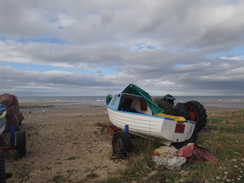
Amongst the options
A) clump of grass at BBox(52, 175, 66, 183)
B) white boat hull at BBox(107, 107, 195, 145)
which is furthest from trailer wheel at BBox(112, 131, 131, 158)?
clump of grass at BBox(52, 175, 66, 183)

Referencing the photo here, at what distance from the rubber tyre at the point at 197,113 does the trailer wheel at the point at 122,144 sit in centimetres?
388

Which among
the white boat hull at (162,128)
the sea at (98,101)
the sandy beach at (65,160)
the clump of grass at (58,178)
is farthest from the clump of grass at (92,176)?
the sea at (98,101)

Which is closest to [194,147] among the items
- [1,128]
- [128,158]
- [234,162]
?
[234,162]

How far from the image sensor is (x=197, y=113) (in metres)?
8.43

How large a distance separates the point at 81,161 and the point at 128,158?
1.40 meters

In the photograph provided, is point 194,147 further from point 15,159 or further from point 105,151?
point 15,159

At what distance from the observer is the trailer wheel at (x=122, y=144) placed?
5.57 m

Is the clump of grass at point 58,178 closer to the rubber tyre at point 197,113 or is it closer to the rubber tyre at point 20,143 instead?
the rubber tyre at point 20,143

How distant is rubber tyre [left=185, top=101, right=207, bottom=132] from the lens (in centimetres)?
825

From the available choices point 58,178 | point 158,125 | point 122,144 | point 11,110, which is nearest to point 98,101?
point 11,110

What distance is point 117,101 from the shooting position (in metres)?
8.27

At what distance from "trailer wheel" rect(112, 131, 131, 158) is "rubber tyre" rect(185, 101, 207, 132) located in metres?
3.88

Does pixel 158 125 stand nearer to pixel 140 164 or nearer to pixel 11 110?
pixel 140 164

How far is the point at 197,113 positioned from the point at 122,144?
436 cm
